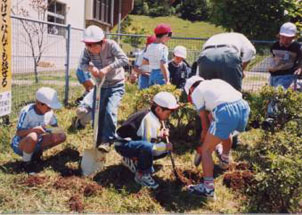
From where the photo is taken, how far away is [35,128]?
4.00 meters

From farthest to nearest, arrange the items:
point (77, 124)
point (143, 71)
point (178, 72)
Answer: point (143, 71), point (178, 72), point (77, 124)

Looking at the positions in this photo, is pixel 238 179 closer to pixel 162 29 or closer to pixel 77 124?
pixel 77 124

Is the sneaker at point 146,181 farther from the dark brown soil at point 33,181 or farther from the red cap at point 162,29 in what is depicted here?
the red cap at point 162,29

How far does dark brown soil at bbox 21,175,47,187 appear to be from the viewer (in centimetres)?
366

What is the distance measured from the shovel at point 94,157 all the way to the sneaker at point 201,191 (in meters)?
1.03

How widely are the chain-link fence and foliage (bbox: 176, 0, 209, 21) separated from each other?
53035mm

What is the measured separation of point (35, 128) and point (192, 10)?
61.2 meters

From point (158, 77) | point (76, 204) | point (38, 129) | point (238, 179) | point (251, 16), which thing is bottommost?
point (76, 204)

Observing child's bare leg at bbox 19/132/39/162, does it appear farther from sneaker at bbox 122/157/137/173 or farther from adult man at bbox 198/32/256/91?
adult man at bbox 198/32/256/91

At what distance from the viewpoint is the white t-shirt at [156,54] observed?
5.70 metres

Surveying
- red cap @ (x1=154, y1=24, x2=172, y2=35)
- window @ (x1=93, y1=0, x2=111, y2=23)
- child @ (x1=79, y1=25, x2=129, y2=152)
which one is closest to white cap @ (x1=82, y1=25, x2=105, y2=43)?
child @ (x1=79, y1=25, x2=129, y2=152)

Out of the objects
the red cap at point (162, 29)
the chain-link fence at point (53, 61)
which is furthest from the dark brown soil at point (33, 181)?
the red cap at point (162, 29)

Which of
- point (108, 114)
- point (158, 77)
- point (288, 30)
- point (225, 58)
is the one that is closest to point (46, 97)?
point (108, 114)

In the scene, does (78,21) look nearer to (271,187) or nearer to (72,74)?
(72,74)
